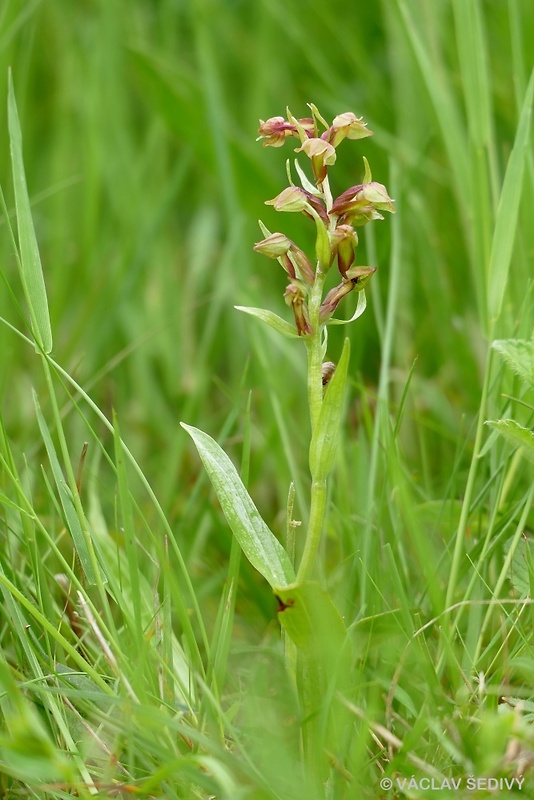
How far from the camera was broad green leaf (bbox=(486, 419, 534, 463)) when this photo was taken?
1.25 meters

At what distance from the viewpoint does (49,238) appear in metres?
2.92

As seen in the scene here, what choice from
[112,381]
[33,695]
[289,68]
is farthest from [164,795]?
[289,68]

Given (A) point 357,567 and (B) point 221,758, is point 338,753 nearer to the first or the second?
(B) point 221,758

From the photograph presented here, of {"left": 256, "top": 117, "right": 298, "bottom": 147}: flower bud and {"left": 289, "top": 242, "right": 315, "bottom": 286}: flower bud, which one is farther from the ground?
{"left": 256, "top": 117, "right": 298, "bottom": 147}: flower bud

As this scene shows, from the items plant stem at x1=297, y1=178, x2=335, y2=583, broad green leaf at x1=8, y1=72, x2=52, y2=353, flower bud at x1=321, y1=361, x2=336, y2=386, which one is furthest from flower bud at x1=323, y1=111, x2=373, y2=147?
broad green leaf at x1=8, y1=72, x2=52, y2=353

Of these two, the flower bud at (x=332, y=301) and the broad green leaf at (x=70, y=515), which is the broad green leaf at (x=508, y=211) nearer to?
the flower bud at (x=332, y=301)

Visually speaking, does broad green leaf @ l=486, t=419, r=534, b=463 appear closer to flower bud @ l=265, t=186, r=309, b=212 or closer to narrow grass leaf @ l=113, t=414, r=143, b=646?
flower bud @ l=265, t=186, r=309, b=212

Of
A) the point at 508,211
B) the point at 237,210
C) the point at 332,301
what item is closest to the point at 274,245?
the point at 332,301

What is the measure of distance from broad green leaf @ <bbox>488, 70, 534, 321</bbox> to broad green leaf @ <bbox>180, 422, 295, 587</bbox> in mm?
615

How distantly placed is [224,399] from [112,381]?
0.34 m
